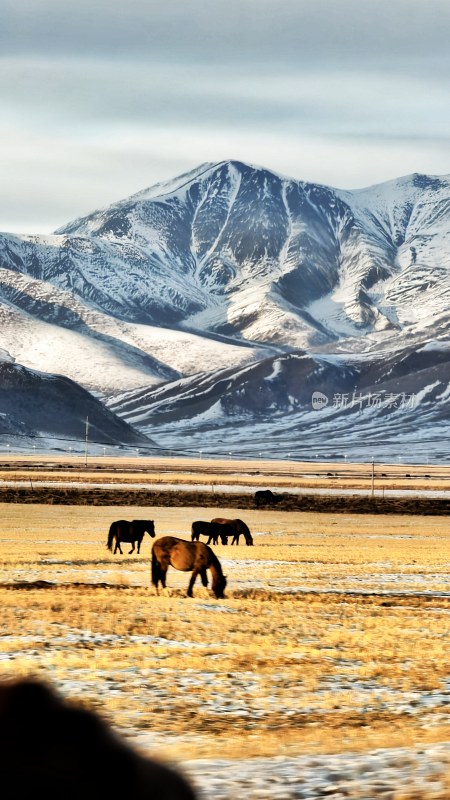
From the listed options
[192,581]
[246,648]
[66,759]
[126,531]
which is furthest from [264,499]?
[66,759]

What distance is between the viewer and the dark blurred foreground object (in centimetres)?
293

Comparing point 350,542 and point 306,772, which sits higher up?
point 350,542

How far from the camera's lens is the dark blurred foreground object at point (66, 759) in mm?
2930

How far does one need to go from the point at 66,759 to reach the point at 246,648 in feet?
54.5

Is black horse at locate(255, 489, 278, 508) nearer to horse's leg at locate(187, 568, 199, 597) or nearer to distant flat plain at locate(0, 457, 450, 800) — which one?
distant flat plain at locate(0, 457, 450, 800)

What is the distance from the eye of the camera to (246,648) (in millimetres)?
19297

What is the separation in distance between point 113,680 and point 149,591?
12.8 metres

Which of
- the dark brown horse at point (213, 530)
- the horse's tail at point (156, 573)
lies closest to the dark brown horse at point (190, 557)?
the horse's tail at point (156, 573)

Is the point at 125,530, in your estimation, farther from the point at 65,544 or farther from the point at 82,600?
the point at 82,600

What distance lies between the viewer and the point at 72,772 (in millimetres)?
2979

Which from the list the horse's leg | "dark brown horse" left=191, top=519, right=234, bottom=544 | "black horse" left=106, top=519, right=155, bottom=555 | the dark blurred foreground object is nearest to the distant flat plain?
the horse's leg

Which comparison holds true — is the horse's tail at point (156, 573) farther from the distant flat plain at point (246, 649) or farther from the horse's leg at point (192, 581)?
the horse's leg at point (192, 581)

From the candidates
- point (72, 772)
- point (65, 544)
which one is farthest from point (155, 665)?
point (65, 544)

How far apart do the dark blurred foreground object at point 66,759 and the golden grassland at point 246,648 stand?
815 centimetres
